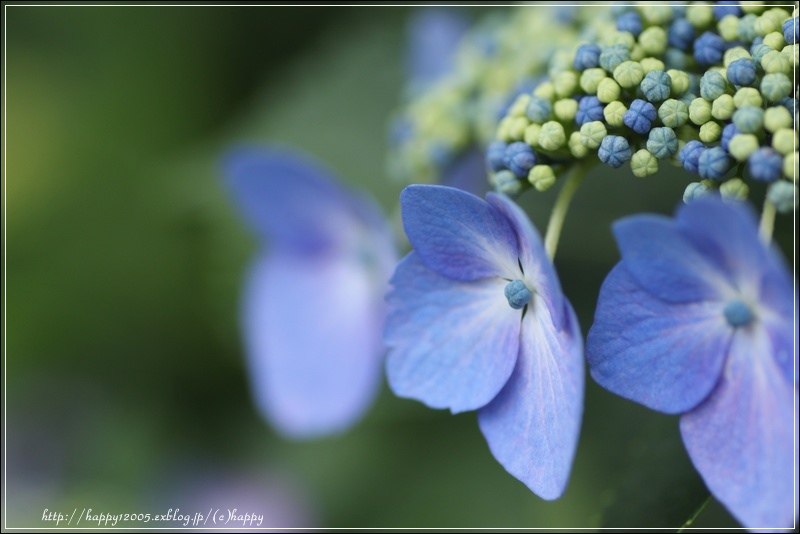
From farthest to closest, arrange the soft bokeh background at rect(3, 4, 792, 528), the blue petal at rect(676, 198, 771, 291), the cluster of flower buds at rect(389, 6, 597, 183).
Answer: the soft bokeh background at rect(3, 4, 792, 528) < the cluster of flower buds at rect(389, 6, 597, 183) < the blue petal at rect(676, 198, 771, 291)

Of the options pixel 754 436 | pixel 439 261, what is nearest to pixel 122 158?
pixel 439 261

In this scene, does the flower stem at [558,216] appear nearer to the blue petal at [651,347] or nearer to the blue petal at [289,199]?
the blue petal at [651,347]

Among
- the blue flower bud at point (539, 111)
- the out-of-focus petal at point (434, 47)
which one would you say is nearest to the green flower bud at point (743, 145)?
the blue flower bud at point (539, 111)

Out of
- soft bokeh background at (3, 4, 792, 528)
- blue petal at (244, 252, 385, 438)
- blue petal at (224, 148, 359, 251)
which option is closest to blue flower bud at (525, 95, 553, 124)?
blue petal at (224, 148, 359, 251)

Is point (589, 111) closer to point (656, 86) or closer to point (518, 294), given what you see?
point (656, 86)

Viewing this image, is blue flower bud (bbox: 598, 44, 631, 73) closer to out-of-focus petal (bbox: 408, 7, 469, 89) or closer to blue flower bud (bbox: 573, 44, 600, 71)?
blue flower bud (bbox: 573, 44, 600, 71)

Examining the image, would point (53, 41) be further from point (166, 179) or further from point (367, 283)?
point (367, 283)

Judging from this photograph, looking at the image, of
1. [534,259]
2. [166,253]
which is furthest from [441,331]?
[166,253]

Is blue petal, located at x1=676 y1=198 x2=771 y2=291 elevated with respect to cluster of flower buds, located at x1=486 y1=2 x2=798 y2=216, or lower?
lower
